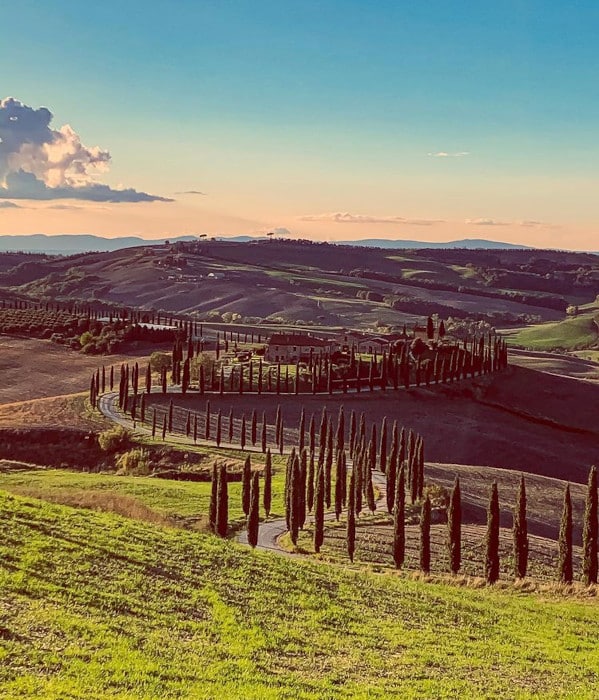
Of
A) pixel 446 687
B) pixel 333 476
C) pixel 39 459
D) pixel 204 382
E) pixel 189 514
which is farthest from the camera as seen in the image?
pixel 204 382

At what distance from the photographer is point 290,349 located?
15962 centimetres

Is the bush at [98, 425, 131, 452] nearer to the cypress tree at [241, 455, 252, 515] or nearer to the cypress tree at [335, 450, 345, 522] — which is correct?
the cypress tree at [335, 450, 345, 522]

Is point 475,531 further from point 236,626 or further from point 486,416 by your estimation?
point 486,416

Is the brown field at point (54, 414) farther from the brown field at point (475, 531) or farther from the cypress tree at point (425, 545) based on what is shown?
the cypress tree at point (425, 545)

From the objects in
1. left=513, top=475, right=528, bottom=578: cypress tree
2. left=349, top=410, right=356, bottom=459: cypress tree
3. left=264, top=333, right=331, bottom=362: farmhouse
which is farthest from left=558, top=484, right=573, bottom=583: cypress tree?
left=264, top=333, right=331, bottom=362: farmhouse

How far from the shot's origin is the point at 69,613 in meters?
33.8

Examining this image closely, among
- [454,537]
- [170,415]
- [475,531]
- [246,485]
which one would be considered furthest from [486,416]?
[454,537]

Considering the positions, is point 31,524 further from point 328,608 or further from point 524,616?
point 524,616

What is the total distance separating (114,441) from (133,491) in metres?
30.4

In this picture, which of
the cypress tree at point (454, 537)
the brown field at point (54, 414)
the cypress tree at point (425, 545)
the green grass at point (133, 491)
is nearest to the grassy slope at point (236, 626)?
the cypress tree at point (425, 545)

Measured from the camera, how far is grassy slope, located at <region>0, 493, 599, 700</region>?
29.1 meters

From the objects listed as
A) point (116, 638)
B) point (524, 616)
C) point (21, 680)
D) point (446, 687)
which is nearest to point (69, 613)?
point (116, 638)

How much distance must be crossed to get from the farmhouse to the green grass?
6481 cm

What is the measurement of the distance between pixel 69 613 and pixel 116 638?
9.49 ft
